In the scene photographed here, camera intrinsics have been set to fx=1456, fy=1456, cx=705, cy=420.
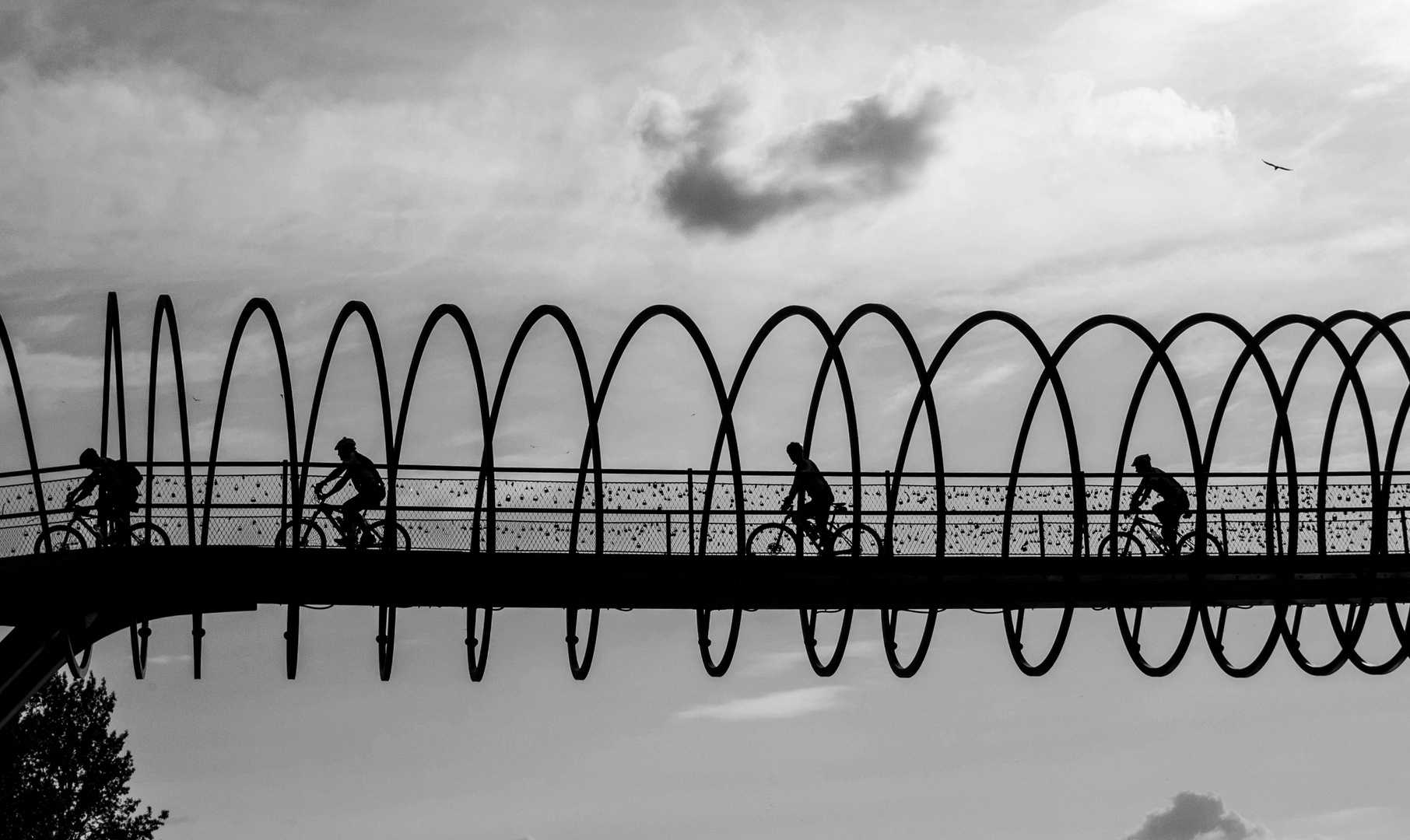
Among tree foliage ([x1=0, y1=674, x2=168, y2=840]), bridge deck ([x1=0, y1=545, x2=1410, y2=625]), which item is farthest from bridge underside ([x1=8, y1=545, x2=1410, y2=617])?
tree foliage ([x1=0, y1=674, x2=168, y2=840])

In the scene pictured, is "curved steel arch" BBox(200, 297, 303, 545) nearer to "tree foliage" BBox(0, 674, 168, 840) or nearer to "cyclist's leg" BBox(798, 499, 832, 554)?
"cyclist's leg" BBox(798, 499, 832, 554)

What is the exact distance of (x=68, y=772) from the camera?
49.8 metres

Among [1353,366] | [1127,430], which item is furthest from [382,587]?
[1353,366]

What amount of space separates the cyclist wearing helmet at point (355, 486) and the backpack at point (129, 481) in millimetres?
2689

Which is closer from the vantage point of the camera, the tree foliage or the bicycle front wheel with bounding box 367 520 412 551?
the bicycle front wheel with bounding box 367 520 412 551

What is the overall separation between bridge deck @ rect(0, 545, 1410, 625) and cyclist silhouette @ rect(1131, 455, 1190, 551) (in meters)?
1.65

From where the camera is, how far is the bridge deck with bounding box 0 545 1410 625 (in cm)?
2144

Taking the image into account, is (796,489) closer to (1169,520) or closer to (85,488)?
(1169,520)

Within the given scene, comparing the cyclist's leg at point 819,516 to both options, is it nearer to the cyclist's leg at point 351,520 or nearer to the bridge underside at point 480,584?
the bridge underside at point 480,584

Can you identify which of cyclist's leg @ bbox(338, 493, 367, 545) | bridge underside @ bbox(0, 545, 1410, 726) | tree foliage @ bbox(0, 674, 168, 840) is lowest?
tree foliage @ bbox(0, 674, 168, 840)

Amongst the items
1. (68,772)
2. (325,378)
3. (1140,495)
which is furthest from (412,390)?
(68,772)

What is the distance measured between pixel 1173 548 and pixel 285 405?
15334 millimetres

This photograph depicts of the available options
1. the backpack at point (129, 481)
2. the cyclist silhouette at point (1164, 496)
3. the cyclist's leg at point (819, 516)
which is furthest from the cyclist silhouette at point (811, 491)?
the backpack at point (129, 481)

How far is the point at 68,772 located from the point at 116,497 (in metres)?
32.0
